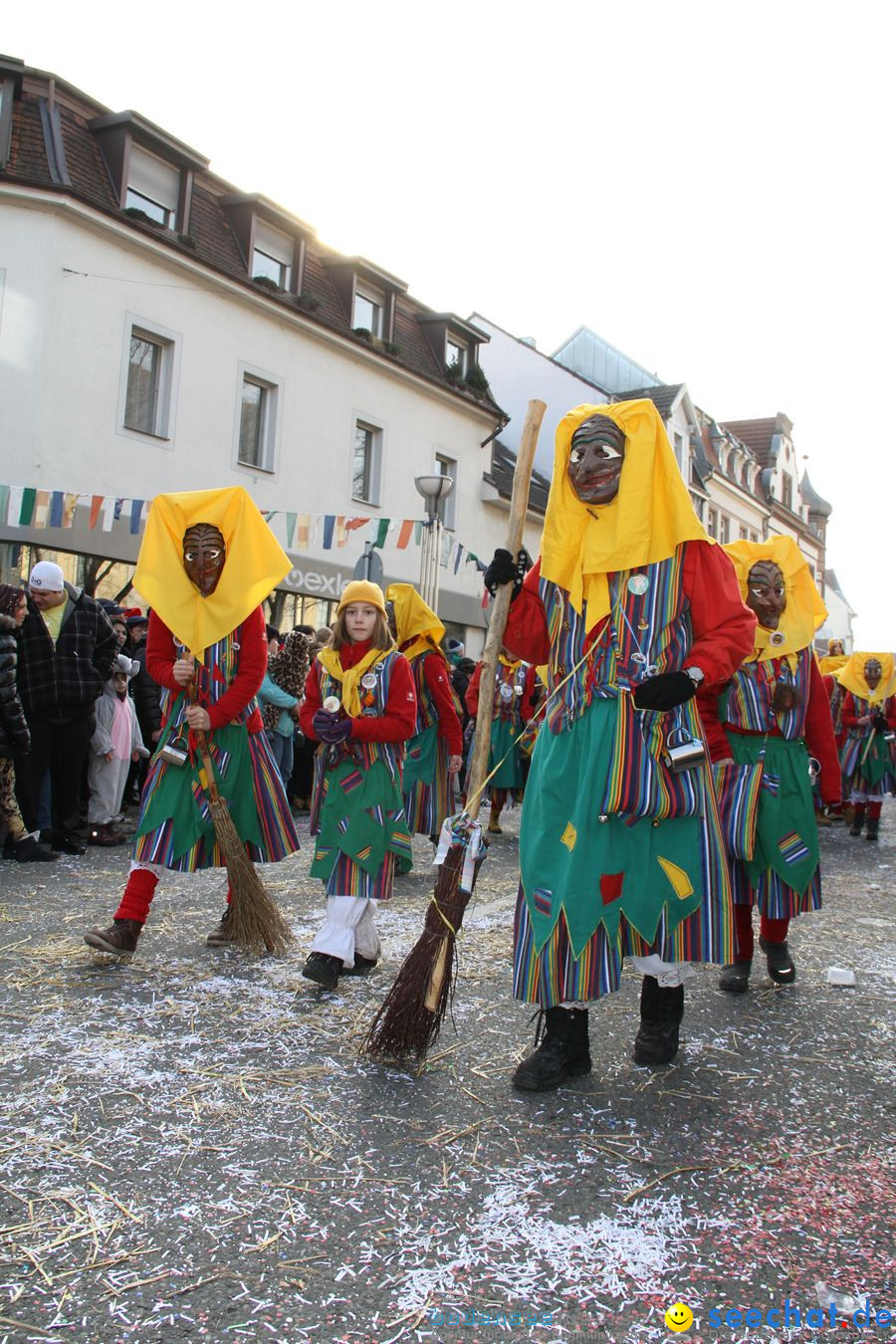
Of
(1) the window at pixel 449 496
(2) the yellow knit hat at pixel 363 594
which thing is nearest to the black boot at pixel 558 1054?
(2) the yellow knit hat at pixel 363 594

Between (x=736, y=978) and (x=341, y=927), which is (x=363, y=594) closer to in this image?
(x=341, y=927)

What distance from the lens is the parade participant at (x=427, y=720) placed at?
743 centimetres

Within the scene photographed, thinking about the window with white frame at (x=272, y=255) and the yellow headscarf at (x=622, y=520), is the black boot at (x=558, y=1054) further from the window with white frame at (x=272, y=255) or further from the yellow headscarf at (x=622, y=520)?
the window with white frame at (x=272, y=255)

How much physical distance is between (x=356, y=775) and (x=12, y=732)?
369 cm

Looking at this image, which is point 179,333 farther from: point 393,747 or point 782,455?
point 782,455

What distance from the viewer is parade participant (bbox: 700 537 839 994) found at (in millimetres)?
4965

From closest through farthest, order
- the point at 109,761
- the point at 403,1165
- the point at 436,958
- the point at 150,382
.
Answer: the point at 403,1165
the point at 436,958
the point at 109,761
the point at 150,382

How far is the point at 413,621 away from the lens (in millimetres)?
7410

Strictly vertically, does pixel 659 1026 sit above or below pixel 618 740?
below

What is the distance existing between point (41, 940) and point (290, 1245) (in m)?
3.23

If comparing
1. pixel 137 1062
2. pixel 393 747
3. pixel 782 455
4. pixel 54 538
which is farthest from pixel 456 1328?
pixel 782 455

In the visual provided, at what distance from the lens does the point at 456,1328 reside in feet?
7.14

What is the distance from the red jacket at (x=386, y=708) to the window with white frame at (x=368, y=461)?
16.9 meters

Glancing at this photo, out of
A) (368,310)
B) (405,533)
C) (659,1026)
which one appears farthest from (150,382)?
(659,1026)
